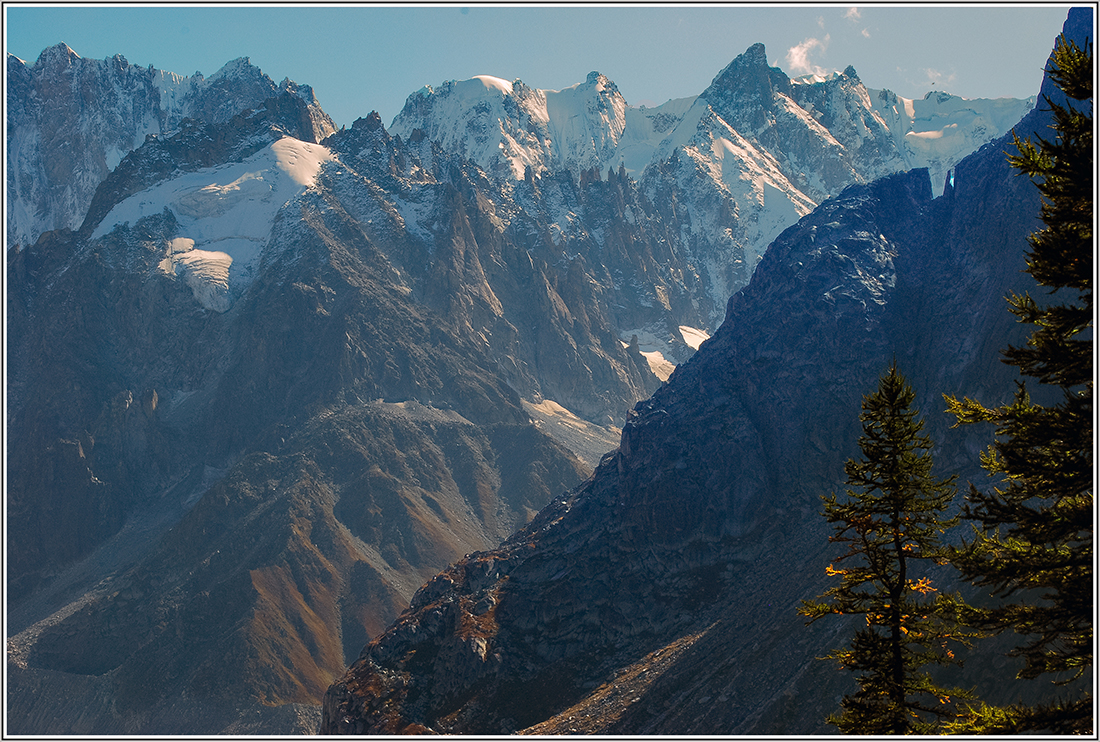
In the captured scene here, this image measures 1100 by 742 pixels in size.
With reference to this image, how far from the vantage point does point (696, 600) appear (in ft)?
378

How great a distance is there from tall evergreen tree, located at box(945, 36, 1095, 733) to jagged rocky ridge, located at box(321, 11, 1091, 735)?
58.5 metres

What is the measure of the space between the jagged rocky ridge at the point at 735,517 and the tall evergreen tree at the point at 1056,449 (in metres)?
58.5

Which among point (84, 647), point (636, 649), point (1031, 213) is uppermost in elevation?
point (84, 647)

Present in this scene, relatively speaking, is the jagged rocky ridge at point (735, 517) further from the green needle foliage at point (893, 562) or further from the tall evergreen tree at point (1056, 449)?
the tall evergreen tree at point (1056, 449)

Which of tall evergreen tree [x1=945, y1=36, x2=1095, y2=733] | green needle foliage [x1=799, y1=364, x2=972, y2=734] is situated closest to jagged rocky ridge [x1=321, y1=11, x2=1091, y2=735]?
green needle foliage [x1=799, y1=364, x2=972, y2=734]

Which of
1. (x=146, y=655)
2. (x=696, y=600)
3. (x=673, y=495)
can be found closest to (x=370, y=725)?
(x=696, y=600)

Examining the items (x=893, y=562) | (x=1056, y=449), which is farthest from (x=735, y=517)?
(x=1056, y=449)

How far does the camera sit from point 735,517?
5032 inches

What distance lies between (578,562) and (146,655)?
344 feet

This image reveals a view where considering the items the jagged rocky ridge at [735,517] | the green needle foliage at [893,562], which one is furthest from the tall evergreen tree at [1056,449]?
the jagged rocky ridge at [735,517]

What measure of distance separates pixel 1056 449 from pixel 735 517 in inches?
4298

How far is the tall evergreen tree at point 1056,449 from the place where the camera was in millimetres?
20688

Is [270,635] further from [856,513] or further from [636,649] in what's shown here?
[856,513]

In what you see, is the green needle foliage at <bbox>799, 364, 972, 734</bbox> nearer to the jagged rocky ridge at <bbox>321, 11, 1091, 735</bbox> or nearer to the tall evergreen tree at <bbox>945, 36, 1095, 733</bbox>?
the tall evergreen tree at <bbox>945, 36, 1095, 733</bbox>
